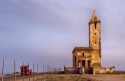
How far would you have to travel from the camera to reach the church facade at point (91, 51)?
95.4 meters

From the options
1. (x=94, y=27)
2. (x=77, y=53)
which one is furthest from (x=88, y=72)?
(x=94, y=27)

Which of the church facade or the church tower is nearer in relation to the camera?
the church facade

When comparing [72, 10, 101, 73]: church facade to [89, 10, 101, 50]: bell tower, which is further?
[89, 10, 101, 50]: bell tower

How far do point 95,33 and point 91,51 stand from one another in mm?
5727

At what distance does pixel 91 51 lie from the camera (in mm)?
96875

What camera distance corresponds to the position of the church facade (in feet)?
313

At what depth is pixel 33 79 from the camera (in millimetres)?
58281

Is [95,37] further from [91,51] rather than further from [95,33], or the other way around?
[91,51]

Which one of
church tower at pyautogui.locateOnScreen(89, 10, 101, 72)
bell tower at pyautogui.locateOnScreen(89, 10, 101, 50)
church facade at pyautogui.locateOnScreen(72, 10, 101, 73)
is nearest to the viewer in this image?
church facade at pyautogui.locateOnScreen(72, 10, 101, 73)

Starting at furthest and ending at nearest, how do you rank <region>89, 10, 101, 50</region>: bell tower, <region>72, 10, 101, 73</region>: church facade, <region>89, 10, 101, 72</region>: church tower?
<region>89, 10, 101, 50</region>: bell tower → <region>89, 10, 101, 72</region>: church tower → <region>72, 10, 101, 73</region>: church facade

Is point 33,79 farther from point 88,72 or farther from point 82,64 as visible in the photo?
point 82,64

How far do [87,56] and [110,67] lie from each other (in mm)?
7068

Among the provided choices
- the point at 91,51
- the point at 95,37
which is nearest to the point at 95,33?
the point at 95,37

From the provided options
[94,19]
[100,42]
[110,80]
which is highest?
[94,19]
